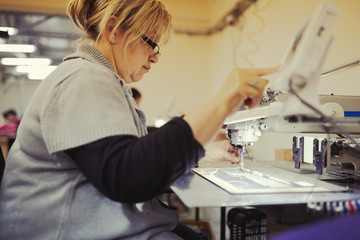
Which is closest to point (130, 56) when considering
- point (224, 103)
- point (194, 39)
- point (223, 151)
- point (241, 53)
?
point (224, 103)

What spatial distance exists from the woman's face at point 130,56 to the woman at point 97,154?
6cm

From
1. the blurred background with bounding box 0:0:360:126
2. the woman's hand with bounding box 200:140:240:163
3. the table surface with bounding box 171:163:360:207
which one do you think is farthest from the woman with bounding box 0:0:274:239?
the blurred background with bounding box 0:0:360:126

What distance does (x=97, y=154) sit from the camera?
0.65 metres

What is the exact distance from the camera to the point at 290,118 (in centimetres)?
77

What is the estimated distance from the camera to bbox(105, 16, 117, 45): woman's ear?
925 mm

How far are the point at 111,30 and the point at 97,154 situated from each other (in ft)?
1.54

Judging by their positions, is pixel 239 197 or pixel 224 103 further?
pixel 239 197

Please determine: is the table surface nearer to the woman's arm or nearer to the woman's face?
the woman's arm

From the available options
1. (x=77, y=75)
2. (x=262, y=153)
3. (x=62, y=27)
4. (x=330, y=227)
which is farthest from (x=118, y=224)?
(x=62, y=27)

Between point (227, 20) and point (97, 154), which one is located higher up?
point (227, 20)

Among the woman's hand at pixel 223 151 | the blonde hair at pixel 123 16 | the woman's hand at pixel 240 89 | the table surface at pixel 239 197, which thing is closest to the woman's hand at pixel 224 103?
Result: the woman's hand at pixel 240 89

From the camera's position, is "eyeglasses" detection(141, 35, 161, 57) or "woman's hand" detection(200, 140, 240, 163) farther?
"woman's hand" detection(200, 140, 240, 163)

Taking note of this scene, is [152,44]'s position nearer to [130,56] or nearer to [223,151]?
[130,56]

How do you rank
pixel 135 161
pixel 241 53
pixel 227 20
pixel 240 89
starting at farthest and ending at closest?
1. pixel 227 20
2. pixel 241 53
3. pixel 240 89
4. pixel 135 161
